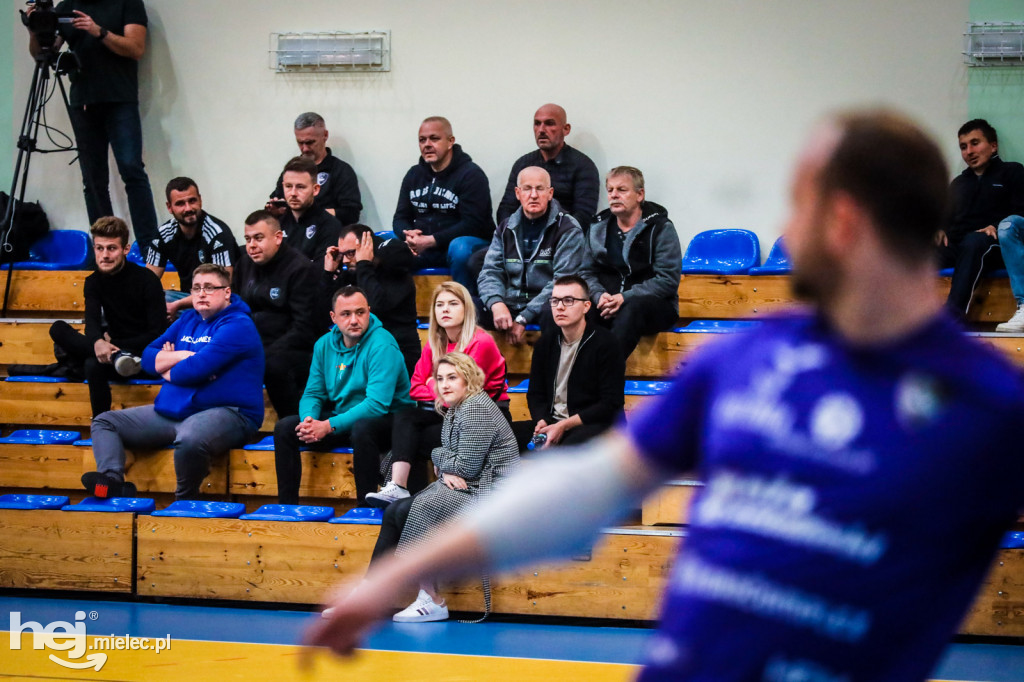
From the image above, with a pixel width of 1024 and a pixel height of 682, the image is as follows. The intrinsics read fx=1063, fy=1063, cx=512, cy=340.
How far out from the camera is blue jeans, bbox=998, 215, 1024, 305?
5.72 metres

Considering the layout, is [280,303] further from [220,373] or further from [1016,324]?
[1016,324]

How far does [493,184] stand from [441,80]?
865 mm

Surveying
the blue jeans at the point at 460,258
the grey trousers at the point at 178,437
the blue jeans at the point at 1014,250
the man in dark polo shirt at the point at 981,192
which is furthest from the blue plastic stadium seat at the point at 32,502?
the blue jeans at the point at 1014,250

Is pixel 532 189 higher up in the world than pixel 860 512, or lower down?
higher up

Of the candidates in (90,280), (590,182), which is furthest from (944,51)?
(90,280)

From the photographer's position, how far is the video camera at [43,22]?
22.1 ft

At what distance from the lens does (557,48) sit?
7.47 metres

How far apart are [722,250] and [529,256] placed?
1.60 meters

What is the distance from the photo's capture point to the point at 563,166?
6.80 meters

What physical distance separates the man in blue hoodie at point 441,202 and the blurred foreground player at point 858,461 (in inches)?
221

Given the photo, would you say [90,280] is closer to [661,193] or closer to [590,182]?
[590,182]

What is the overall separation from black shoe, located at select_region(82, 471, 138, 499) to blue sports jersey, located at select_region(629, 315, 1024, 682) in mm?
4678

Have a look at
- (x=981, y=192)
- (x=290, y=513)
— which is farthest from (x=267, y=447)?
(x=981, y=192)

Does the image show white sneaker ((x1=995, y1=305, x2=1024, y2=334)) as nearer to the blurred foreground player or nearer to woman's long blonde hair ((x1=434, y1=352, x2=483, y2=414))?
woman's long blonde hair ((x1=434, y1=352, x2=483, y2=414))
